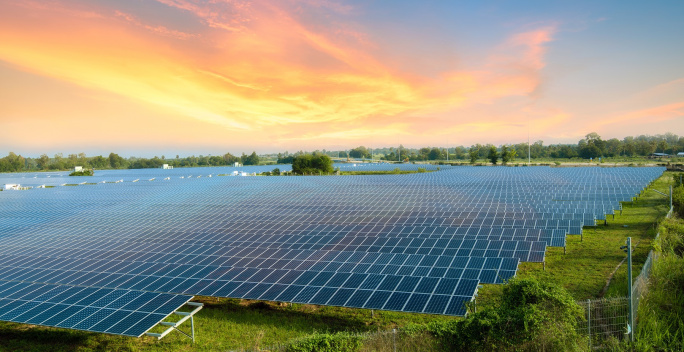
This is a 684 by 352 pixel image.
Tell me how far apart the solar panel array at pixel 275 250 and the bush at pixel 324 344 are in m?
2.51

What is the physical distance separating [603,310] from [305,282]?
36.2 ft

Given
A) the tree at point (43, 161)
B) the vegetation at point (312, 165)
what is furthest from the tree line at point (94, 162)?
the vegetation at point (312, 165)

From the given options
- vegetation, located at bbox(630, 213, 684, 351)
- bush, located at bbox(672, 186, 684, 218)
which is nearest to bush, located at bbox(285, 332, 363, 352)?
vegetation, located at bbox(630, 213, 684, 351)

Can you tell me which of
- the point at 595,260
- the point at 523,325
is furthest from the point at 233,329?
the point at 595,260

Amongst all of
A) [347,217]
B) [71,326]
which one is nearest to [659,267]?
[347,217]

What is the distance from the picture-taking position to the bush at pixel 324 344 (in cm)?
1157

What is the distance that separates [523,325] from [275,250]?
1409cm

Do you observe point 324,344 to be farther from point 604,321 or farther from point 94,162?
point 94,162

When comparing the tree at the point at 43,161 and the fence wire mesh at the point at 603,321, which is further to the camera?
the tree at the point at 43,161

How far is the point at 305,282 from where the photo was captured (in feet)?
55.0

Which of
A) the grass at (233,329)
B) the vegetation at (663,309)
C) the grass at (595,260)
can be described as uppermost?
the vegetation at (663,309)

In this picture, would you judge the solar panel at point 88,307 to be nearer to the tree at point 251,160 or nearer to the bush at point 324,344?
the bush at point 324,344

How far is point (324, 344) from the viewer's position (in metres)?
11.7

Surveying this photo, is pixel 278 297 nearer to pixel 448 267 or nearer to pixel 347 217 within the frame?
pixel 448 267
